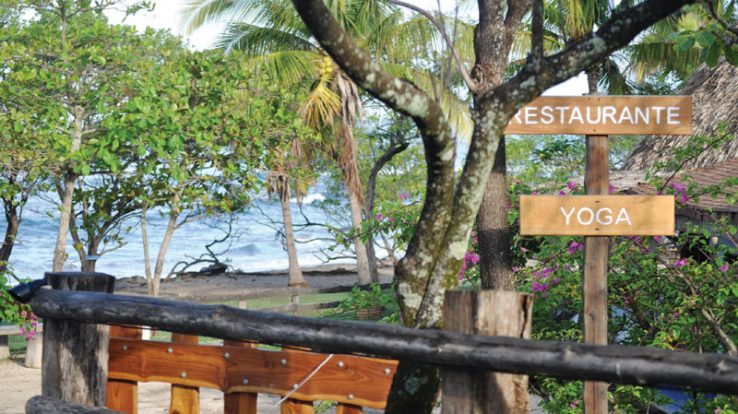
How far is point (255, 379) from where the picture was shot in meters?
4.12

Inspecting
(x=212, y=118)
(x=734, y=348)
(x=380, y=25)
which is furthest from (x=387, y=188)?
(x=734, y=348)

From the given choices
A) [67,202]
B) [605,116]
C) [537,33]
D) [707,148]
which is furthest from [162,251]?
[537,33]

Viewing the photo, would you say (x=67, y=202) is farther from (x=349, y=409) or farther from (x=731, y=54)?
(x=731, y=54)

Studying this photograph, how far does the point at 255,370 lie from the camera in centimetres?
412

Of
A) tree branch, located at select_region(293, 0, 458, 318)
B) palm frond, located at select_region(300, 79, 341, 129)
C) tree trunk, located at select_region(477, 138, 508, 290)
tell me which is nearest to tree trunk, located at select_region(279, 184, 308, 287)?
palm frond, located at select_region(300, 79, 341, 129)

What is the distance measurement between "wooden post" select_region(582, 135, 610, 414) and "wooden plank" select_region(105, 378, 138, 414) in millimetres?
2440

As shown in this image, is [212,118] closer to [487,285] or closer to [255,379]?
[487,285]

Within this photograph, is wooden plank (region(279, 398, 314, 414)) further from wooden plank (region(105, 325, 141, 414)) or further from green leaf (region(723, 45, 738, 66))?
green leaf (region(723, 45, 738, 66))

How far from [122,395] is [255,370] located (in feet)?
2.71

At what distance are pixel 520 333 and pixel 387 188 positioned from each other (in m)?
24.5

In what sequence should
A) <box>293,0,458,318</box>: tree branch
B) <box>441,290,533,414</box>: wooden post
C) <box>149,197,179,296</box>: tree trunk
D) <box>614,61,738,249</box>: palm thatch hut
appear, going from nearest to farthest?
<box>441,290,533,414</box>: wooden post, <box>293,0,458,318</box>: tree branch, <box>614,61,738,249</box>: palm thatch hut, <box>149,197,179,296</box>: tree trunk

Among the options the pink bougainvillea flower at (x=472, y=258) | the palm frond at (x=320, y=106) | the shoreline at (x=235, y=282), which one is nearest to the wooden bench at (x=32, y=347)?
the pink bougainvillea flower at (x=472, y=258)

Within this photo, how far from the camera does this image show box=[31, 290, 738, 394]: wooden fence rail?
277 centimetres

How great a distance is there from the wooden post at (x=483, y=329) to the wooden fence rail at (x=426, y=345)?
84 millimetres
